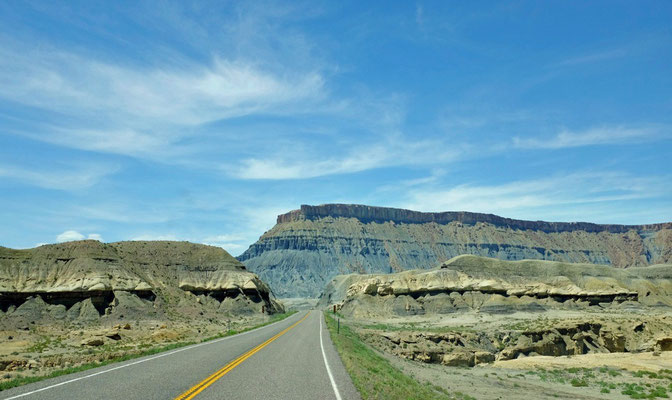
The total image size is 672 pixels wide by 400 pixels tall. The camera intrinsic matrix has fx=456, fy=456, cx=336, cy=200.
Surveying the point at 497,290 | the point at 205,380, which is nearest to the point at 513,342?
the point at 205,380

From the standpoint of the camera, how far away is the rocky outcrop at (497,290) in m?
103

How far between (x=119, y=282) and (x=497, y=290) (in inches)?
3232

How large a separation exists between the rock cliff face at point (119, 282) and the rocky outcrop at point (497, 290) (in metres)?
26.4

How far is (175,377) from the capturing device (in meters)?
15.1

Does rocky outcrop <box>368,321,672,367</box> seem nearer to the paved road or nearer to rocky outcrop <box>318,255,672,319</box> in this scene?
the paved road

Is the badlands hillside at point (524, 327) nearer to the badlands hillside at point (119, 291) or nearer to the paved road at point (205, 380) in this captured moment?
the paved road at point (205, 380)

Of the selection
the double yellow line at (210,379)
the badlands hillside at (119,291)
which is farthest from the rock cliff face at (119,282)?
the double yellow line at (210,379)

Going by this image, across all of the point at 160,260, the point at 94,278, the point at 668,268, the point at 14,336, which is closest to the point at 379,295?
the point at 160,260

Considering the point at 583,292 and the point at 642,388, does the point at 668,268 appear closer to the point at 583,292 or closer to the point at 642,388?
the point at 583,292

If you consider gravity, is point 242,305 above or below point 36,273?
below

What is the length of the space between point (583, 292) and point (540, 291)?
1245 cm

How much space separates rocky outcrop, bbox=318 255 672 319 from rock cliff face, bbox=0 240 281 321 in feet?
86.6

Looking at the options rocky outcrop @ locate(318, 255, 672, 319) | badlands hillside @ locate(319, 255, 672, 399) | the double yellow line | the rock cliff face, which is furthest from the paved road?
rocky outcrop @ locate(318, 255, 672, 319)

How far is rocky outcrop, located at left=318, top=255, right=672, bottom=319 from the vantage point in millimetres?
102625
